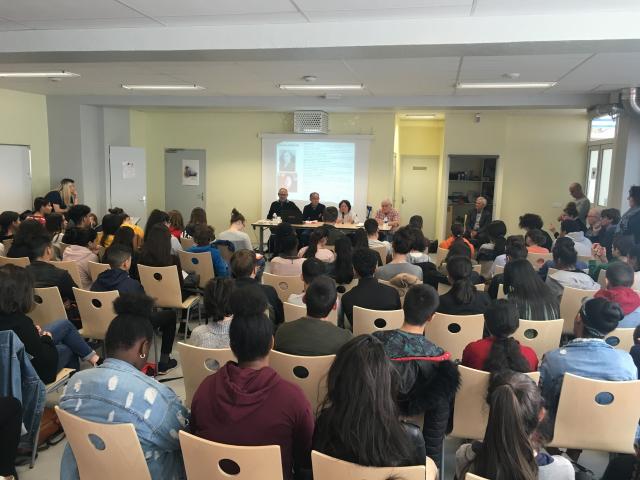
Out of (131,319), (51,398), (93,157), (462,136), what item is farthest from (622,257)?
(93,157)

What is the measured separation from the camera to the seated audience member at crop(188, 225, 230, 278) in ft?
17.1

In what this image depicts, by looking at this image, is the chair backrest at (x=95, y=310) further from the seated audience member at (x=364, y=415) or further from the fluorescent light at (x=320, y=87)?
the fluorescent light at (x=320, y=87)

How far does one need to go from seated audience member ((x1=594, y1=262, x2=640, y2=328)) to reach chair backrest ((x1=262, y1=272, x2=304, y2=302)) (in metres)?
2.29

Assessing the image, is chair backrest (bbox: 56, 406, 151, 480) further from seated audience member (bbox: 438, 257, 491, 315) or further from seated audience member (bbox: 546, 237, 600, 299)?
seated audience member (bbox: 546, 237, 600, 299)

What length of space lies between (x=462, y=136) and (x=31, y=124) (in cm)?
820

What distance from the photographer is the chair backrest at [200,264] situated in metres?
5.12

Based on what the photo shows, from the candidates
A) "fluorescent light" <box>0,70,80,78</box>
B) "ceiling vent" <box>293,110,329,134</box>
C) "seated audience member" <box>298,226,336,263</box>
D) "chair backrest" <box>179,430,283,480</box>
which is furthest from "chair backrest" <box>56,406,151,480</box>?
"ceiling vent" <box>293,110,329,134</box>

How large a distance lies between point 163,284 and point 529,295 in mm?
3018

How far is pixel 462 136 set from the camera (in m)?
10.5

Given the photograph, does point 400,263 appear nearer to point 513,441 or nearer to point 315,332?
point 315,332

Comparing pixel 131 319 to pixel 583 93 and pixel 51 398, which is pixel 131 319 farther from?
pixel 583 93

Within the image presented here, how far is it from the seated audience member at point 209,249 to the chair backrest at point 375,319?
2209mm

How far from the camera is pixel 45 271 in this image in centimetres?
402

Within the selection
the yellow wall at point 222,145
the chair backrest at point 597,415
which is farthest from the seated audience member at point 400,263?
the yellow wall at point 222,145
